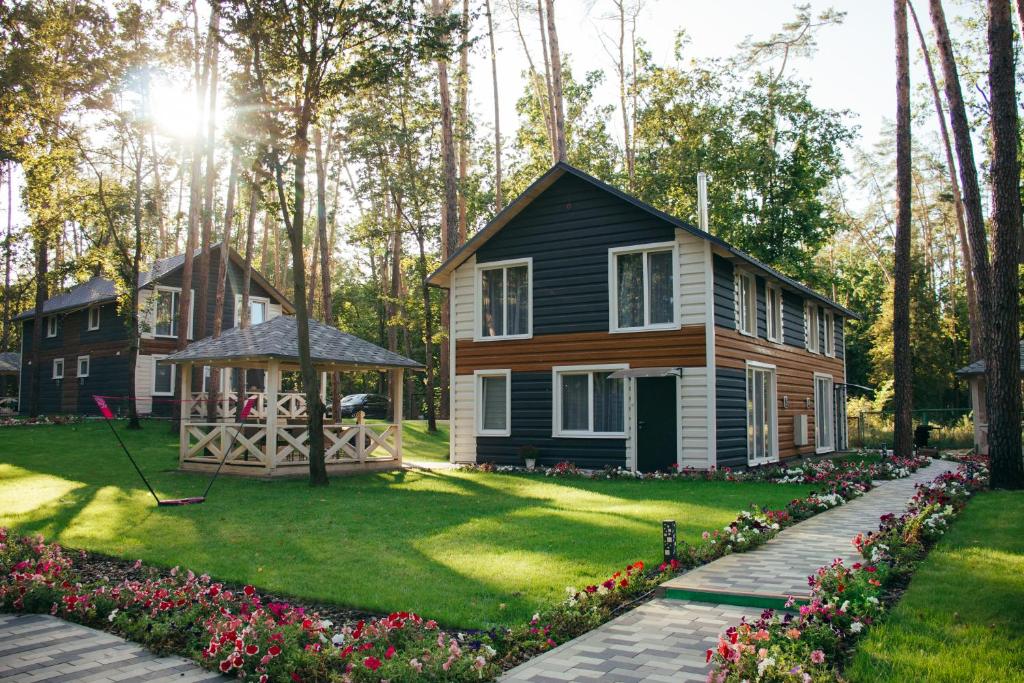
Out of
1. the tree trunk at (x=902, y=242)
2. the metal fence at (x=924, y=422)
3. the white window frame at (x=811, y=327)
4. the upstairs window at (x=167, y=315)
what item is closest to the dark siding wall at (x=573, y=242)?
the tree trunk at (x=902, y=242)

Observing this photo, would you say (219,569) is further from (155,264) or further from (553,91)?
(155,264)

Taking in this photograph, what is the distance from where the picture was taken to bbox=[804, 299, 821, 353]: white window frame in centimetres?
2478

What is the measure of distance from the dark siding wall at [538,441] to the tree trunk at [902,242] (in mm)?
7497

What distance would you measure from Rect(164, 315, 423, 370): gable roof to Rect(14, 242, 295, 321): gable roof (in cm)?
1254

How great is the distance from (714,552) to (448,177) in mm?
20254

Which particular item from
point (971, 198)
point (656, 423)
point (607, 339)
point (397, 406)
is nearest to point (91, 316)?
point (397, 406)

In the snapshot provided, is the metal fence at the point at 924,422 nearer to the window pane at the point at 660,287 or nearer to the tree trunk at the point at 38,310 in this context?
the window pane at the point at 660,287

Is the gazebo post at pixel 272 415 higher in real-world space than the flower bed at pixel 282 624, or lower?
higher

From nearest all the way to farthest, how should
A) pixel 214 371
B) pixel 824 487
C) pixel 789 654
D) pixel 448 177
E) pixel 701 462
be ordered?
pixel 789 654, pixel 824 487, pixel 701 462, pixel 214 371, pixel 448 177

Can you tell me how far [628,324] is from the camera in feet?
59.6

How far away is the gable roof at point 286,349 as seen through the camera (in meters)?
17.3

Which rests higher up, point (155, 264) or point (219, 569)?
point (155, 264)

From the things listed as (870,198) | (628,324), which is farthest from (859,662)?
(870,198)

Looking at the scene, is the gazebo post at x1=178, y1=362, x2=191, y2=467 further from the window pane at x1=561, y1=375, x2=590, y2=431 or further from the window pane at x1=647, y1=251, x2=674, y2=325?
the window pane at x1=647, y1=251, x2=674, y2=325
